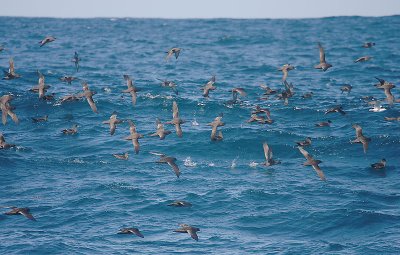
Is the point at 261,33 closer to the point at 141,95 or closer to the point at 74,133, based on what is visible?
the point at 141,95

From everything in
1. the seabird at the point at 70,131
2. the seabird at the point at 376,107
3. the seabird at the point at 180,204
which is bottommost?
the seabird at the point at 180,204

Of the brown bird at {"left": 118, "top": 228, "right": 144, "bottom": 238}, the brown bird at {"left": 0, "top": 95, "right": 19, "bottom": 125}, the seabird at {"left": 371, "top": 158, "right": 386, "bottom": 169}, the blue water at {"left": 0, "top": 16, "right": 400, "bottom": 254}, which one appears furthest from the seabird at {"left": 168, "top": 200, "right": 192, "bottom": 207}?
the brown bird at {"left": 0, "top": 95, "right": 19, "bottom": 125}

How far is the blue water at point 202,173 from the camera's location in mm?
23656

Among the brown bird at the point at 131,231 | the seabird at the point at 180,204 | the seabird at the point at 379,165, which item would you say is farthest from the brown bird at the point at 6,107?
the seabird at the point at 379,165

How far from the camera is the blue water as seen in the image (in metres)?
23.7

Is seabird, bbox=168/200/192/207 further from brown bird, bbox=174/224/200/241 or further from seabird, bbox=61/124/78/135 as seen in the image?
seabird, bbox=61/124/78/135

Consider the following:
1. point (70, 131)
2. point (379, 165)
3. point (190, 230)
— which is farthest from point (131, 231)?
point (70, 131)

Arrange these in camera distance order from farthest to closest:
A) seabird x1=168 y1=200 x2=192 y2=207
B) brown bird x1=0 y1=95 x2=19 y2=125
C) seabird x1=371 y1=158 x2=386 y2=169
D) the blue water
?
brown bird x1=0 y1=95 x2=19 y2=125, seabird x1=371 y1=158 x2=386 y2=169, seabird x1=168 y1=200 x2=192 y2=207, the blue water

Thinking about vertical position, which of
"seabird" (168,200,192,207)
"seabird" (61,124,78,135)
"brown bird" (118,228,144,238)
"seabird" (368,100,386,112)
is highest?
"seabird" (368,100,386,112)

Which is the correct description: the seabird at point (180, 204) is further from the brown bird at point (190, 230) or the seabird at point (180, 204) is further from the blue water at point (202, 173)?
the brown bird at point (190, 230)

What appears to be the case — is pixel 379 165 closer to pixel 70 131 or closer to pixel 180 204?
pixel 180 204

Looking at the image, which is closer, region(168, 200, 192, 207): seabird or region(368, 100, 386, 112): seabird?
region(168, 200, 192, 207): seabird

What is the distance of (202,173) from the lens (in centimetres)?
3081

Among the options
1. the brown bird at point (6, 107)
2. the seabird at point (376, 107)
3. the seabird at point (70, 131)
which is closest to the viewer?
the brown bird at point (6, 107)
